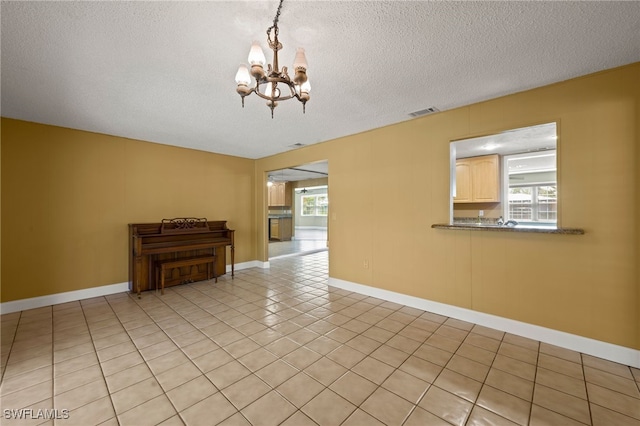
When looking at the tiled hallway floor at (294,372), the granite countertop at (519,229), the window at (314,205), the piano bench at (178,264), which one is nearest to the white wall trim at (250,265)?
the piano bench at (178,264)

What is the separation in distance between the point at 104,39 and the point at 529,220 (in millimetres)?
7304

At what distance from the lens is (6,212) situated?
3270mm

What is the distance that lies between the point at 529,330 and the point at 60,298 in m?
5.97

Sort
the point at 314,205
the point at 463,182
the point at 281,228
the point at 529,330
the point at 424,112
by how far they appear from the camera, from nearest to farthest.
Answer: the point at 529,330
the point at 424,112
the point at 463,182
the point at 281,228
the point at 314,205

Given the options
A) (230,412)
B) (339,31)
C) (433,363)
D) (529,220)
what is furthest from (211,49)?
(529,220)

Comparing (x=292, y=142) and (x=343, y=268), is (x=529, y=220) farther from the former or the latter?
(x=292, y=142)

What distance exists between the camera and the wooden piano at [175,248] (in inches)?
158

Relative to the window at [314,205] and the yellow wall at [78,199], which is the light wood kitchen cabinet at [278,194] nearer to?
the window at [314,205]

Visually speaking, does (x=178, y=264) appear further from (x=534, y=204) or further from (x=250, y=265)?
(x=534, y=204)

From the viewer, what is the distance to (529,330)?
2.57m

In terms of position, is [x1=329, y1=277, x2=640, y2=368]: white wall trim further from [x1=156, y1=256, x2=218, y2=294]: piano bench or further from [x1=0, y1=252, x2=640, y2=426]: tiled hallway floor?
[x1=156, y1=256, x2=218, y2=294]: piano bench

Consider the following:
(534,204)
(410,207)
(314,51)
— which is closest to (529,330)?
(410,207)

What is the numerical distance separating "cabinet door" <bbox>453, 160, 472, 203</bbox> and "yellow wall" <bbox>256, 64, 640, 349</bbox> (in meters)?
2.65

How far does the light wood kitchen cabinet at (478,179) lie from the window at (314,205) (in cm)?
909
